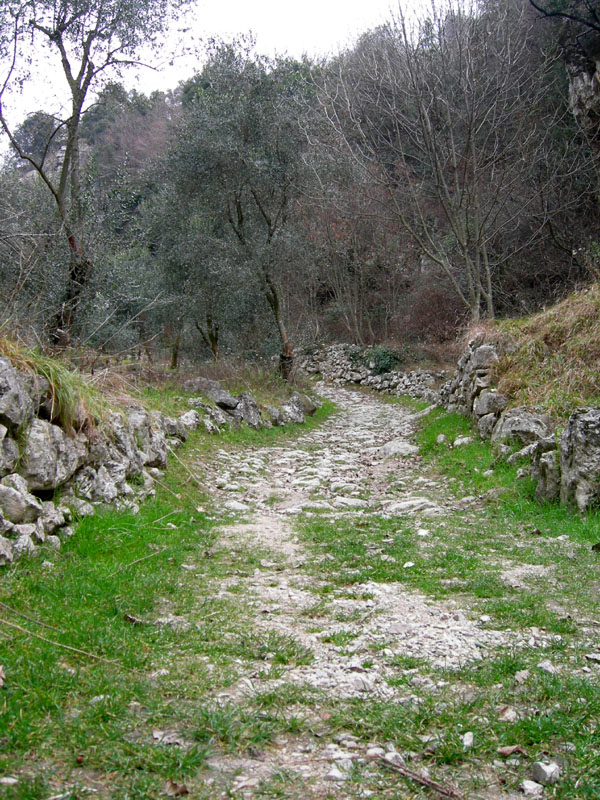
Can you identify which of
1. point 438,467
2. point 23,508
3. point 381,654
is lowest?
point 438,467

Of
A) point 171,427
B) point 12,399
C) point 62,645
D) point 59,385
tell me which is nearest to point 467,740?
point 62,645

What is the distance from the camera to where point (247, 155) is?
1661cm

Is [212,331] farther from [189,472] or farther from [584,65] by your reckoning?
[584,65]

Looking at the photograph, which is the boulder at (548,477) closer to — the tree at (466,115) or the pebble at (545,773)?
the pebble at (545,773)

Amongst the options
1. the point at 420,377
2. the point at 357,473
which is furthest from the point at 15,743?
the point at 420,377

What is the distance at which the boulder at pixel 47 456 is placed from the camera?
Answer: 18.8ft

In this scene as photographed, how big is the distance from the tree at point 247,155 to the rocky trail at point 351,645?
34.2 feet

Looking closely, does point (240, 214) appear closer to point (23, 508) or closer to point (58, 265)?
point (58, 265)

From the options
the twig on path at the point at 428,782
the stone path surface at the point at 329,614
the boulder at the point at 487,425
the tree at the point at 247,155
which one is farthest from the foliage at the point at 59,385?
the tree at the point at 247,155

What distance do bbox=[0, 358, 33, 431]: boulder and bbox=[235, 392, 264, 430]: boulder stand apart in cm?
817

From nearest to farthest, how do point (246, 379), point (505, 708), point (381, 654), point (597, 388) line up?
1. point (505, 708)
2. point (381, 654)
3. point (597, 388)
4. point (246, 379)

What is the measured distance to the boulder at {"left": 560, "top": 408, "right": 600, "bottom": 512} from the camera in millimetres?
6637

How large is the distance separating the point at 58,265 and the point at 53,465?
660 centimetres

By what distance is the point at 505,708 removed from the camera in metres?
3.07
